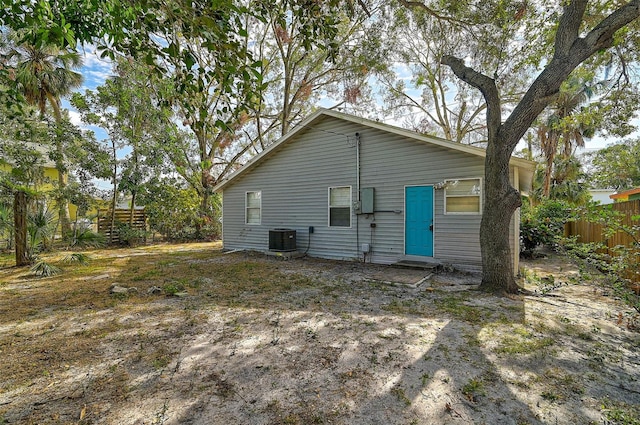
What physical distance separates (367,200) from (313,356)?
5841 millimetres

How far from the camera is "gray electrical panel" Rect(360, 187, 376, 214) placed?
833 cm

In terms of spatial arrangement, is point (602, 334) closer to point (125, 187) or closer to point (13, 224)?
point (13, 224)

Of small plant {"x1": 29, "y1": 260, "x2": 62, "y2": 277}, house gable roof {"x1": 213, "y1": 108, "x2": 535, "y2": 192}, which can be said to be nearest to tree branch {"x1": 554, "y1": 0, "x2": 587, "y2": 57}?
house gable roof {"x1": 213, "y1": 108, "x2": 535, "y2": 192}

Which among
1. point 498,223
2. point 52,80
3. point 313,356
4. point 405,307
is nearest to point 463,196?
point 498,223

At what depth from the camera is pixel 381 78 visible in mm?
15695

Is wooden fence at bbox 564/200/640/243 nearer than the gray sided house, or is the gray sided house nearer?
wooden fence at bbox 564/200/640/243

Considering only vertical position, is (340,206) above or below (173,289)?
above

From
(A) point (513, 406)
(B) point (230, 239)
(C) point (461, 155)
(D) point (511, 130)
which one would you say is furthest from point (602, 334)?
(B) point (230, 239)

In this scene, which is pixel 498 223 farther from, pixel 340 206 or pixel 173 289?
pixel 173 289

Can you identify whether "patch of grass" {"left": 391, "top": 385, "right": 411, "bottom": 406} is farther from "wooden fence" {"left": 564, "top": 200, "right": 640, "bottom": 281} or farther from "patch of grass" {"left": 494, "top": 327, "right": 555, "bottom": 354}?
"wooden fence" {"left": 564, "top": 200, "right": 640, "bottom": 281}

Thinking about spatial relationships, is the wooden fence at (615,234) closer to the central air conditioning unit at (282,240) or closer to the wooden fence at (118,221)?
the central air conditioning unit at (282,240)

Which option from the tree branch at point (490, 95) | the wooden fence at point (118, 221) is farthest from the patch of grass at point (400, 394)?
the wooden fence at point (118, 221)

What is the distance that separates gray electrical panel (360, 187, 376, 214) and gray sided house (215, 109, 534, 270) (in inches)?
1.1

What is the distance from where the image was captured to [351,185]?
8.82 meters
